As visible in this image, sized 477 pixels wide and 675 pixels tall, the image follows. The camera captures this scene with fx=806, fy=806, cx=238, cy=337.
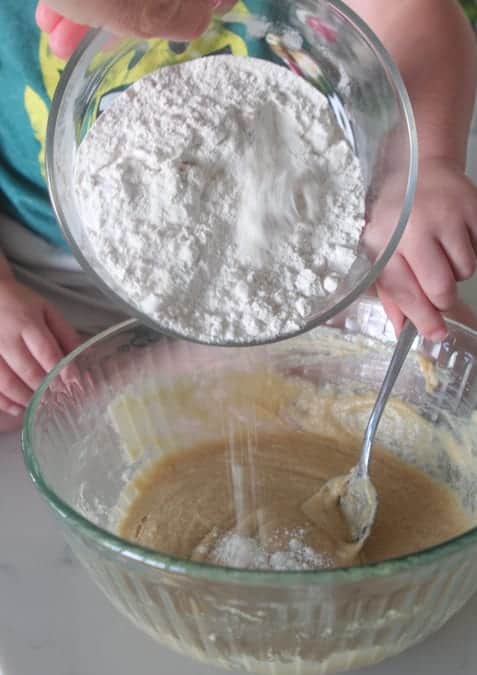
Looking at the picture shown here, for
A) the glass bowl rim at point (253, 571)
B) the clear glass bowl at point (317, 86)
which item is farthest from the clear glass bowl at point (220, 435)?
the clear glass bowl at point (317, 86)

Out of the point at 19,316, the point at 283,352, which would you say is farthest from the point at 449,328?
the point at 19,316

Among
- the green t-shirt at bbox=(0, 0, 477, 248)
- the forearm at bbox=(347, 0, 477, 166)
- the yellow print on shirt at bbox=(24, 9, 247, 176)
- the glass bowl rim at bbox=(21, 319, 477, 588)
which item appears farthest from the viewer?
the green t-shirt at bbox=(0, 0, 477, 248)

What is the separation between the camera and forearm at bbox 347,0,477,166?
610 mm

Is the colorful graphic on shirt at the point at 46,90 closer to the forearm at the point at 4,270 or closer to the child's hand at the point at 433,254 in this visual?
the forearm at the point at 4,270

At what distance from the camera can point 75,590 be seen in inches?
19.3

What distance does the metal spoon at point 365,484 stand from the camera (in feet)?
1.65

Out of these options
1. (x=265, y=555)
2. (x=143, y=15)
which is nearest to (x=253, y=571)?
(x=265, y=555)

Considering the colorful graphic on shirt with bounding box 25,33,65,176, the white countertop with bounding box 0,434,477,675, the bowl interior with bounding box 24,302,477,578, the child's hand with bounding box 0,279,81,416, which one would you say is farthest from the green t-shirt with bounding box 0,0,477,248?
the white countertop with bounding box 0,434,477,675

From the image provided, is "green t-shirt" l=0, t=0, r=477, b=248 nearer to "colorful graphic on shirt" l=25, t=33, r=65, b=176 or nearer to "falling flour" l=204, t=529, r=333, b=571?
"colorful graphic on shirt" l=25, t=33, r=65, b=176

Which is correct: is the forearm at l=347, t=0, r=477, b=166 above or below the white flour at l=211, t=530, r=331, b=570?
above

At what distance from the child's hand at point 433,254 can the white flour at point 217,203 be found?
4.8 inches

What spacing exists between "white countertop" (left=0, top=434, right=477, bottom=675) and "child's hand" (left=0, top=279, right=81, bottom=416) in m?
0.16

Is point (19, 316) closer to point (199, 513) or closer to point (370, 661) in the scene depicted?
point (199, 513)

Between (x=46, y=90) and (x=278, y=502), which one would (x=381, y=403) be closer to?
(x=278, y=502)
